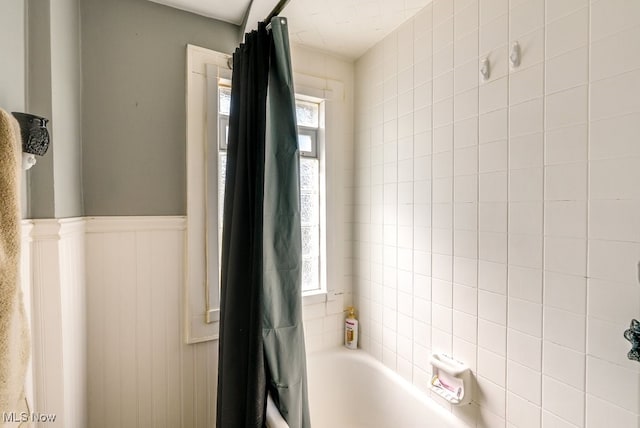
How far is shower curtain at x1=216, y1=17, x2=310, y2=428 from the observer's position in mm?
1085

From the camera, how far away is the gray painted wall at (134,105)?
1290mm

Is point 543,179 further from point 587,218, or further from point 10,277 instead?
point 10,277

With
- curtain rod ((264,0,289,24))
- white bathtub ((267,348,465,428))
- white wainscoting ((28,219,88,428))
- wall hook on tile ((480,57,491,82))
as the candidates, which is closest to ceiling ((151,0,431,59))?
curtain rod ((264,0,289,24))

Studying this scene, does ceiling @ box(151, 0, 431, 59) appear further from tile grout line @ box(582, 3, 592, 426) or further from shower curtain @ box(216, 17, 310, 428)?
tile grout line @ box(582, 3, 592, 426)

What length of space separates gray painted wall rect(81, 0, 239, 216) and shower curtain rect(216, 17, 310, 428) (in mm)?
405

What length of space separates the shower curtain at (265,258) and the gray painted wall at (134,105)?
41cm

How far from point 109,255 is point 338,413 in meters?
1.52

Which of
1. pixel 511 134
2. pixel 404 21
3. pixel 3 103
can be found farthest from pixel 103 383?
pixel 404 21

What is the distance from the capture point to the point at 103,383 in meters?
1.30

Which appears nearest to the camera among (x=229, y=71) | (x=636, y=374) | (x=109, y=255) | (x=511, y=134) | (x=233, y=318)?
(x=636, y=374)

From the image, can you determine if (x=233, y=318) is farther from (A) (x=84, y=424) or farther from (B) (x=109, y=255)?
(A) (x=84, y=424)

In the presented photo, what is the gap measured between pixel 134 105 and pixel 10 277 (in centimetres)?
98

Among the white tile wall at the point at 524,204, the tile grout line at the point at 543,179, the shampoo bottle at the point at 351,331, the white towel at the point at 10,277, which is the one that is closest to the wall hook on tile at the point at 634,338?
the white tile wall at the point at 524,204

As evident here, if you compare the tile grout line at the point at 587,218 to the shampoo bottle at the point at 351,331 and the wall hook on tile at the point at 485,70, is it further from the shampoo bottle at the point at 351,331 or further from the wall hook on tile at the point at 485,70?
the shampoo bottle at the point at 351,331
